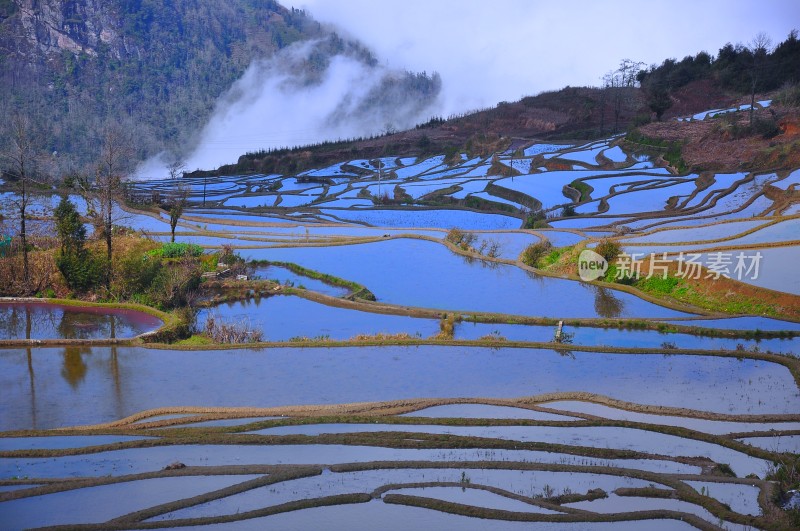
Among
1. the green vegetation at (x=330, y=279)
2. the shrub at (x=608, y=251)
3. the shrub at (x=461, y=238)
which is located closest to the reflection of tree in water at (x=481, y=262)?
the shrub at (x=461, y=238)

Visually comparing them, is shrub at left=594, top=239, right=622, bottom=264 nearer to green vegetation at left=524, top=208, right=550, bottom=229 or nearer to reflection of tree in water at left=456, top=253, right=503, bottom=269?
reflection of tree in water at left=456, top=253, right=503, bottom=269

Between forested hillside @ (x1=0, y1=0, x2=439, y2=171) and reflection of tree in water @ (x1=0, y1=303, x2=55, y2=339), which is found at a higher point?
forested hillside @ (x1=0, y1=0, x2=439, y2=171)

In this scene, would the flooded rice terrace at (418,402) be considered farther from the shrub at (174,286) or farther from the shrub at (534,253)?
the shrub at (174,286)

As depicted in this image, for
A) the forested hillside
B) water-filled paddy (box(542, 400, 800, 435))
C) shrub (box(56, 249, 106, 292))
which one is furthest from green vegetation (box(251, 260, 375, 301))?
the forested hillside

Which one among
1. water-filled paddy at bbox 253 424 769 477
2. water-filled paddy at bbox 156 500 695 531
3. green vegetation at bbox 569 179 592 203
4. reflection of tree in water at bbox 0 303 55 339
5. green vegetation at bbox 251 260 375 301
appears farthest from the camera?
green vegetation at bbox 569 179 592 203

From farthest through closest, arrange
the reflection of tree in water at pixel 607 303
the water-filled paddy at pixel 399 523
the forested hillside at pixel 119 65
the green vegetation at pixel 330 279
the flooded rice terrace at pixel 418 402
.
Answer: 1. the forested hillside at pixel 119 65
2. the green vegetation at pixel 330 279
3. the reflection of tree in water at pixel 607 303
4. the flooded rice terrace at pixel 418 402
5. the water-filled paddy at pixel 399 523

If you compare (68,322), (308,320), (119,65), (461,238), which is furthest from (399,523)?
(119,65)

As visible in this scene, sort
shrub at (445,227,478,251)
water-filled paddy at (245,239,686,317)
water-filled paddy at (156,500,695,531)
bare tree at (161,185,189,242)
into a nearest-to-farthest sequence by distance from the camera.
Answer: water-filled paddy at (156,500,695,531)
water-filled paddy at (245,239,686,317)
shrub at (445,227,478,251)
bare tree at (161,185,189,242)
